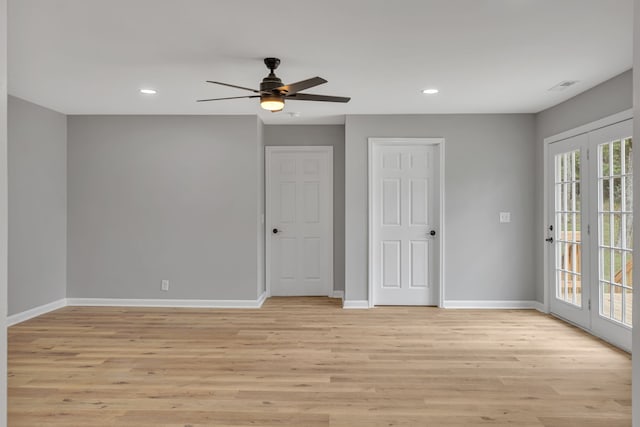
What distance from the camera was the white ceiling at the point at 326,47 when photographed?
2.56 meters

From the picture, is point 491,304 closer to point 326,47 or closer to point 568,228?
point 568,228

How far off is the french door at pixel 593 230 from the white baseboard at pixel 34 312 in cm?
603

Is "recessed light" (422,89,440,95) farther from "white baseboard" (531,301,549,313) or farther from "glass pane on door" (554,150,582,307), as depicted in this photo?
"white baseboard" (531,301,549,313)

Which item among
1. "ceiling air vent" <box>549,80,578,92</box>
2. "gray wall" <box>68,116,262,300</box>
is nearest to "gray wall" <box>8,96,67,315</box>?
"gray wall" <box>68,116,262,300</box>

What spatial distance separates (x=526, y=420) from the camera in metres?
2.48

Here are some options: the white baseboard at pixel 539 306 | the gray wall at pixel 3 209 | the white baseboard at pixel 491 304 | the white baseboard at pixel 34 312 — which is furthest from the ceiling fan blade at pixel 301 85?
the white baseboard at pixel 539 306

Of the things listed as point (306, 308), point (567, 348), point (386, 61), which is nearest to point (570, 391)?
point (567, 348)

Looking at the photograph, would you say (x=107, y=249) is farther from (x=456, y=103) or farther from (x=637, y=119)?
(x=637, y=119)

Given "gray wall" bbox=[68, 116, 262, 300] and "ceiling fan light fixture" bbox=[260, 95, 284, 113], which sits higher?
"ceiling fan light fixture" bbox=[260, 95, 284, 113]

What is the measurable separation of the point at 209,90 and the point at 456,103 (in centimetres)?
272

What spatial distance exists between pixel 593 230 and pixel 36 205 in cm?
604

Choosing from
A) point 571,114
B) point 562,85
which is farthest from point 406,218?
point 562,85

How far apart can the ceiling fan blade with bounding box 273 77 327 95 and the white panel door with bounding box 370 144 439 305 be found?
8.18ft

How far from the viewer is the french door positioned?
149 inches
